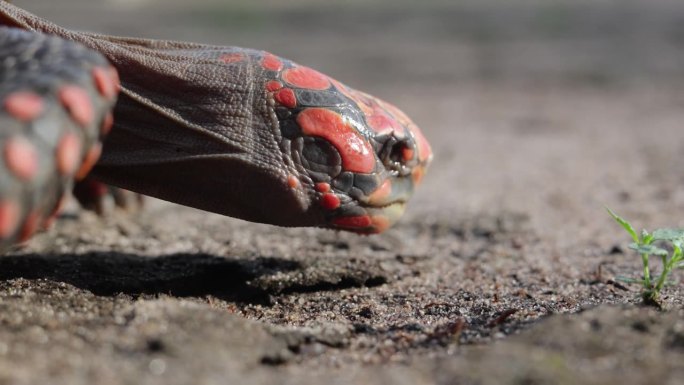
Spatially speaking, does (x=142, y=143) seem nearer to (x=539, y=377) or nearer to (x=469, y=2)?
(x=539, y=377)

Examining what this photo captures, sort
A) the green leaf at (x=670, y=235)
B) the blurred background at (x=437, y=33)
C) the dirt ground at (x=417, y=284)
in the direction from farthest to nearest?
the blurred background at (x=437, y=33) → the green leaf at (x=670, y=235) → the dirt ground at (x=417, y=284)

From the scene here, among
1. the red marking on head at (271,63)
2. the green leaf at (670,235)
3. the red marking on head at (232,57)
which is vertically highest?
the red marking on head at (271,63)

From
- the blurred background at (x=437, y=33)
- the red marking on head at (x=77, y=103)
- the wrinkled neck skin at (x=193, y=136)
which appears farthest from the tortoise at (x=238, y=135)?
the blurred background at (x=437, y=33)

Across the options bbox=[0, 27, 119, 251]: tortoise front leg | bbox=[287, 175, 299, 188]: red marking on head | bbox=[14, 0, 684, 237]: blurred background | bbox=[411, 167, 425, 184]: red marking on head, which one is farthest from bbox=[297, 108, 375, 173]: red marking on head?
bbox=[14, 0, 684, 237]: blurred background

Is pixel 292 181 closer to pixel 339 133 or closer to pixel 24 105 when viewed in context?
pixel 339 133

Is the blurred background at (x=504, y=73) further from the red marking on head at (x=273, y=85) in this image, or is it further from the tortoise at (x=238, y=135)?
the red marking on head at (x=273, y=85)

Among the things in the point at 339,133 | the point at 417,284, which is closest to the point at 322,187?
the point at 339,133
